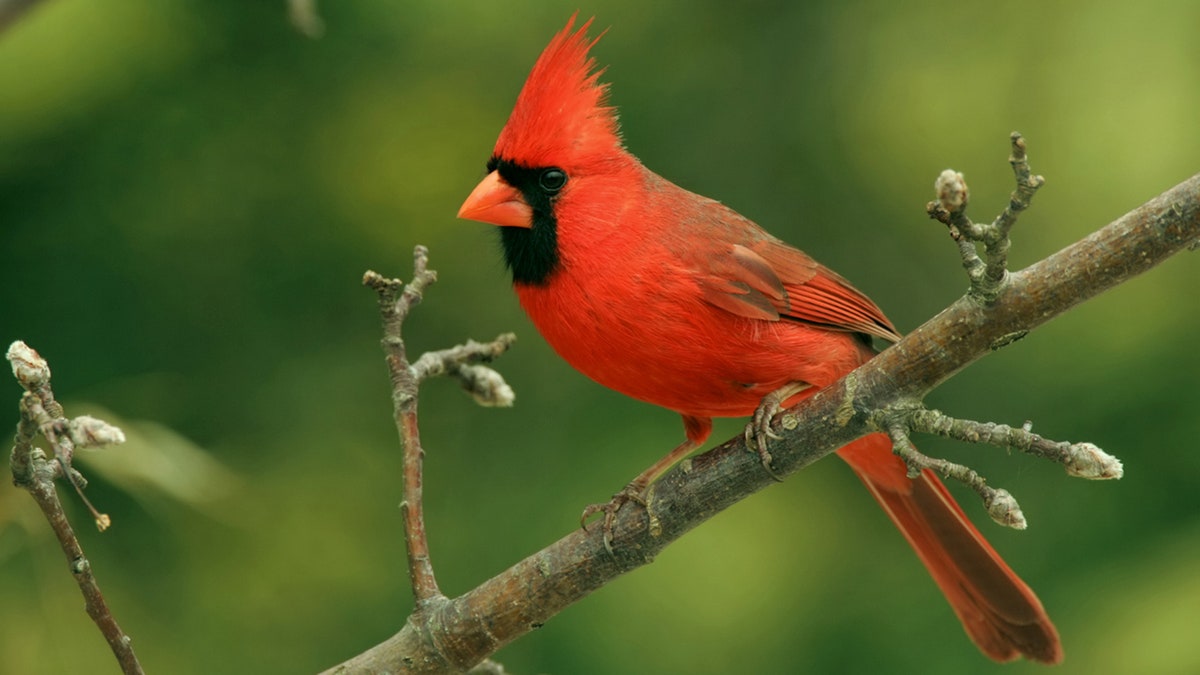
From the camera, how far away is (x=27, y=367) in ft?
4.95

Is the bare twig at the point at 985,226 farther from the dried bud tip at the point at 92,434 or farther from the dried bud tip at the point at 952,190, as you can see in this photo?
the dried bud tip at the point at 92,434

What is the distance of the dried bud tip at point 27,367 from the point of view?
1508 mm

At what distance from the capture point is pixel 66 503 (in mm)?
3041

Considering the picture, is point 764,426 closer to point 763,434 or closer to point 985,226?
point 763,434

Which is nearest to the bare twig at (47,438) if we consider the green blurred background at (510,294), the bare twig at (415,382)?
the bare twig at (415,382)

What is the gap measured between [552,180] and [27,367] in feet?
4.28

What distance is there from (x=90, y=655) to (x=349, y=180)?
1.42 metres

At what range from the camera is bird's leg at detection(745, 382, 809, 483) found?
2.06 m

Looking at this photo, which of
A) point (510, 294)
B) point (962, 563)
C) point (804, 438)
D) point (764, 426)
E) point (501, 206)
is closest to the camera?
point (804, 438)

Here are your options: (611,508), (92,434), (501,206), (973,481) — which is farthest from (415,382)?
(973,481)

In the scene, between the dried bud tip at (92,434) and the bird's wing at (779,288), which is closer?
the dried bud tip at (92,434)

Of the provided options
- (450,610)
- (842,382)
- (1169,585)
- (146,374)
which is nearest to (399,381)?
(450,610)

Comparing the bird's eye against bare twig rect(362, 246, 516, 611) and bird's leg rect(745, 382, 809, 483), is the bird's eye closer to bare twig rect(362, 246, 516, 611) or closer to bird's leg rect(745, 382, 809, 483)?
bare twig rect(362, 246, 516, 611)

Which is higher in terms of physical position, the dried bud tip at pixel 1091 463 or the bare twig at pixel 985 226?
the bare twig at pixel 985 226
